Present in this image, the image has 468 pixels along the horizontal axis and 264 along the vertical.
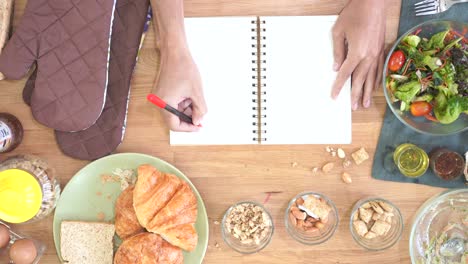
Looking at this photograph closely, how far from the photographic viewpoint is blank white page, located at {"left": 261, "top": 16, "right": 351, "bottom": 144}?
137 cm

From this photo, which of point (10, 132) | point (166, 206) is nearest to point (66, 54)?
point (10, 132)

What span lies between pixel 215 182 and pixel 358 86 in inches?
18.8

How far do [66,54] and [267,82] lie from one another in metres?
0.55

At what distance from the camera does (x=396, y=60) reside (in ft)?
4.29

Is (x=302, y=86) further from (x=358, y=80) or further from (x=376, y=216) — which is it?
(x=376, y=216)

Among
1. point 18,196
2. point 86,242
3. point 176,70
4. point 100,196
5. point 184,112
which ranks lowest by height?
point 86,242

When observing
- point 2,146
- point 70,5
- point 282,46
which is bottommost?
point 2,146

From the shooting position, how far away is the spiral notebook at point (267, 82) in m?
1.37

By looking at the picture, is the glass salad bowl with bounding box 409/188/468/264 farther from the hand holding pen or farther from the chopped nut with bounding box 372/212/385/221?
the hand holding pen

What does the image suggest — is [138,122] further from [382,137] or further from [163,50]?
[382,137]

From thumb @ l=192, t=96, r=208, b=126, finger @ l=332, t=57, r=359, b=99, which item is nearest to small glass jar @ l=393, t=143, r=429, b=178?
finger @ l=332, t=57, r=359, b=99

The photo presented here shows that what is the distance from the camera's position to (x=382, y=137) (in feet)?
4.50

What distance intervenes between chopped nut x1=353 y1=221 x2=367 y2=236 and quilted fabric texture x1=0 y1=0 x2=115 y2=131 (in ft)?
2.52

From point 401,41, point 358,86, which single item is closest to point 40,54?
point 358,86
